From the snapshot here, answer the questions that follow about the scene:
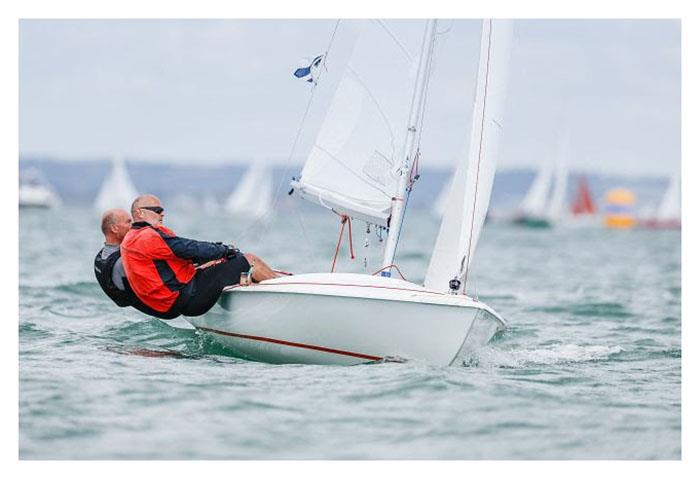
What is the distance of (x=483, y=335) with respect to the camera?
24.7 ft

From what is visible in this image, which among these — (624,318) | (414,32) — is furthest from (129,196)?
(414,32)

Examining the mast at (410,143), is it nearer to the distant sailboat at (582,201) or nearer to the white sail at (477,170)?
the white sail at (477,170)

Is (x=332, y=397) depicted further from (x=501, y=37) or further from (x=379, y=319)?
(x=501, y=37)

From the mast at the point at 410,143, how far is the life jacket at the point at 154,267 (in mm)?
1309

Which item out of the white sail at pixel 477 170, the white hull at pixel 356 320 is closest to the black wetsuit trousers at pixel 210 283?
the white hull at pixel 356 320

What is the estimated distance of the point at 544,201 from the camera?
60250 mm

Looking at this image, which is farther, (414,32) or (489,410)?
(414,32)

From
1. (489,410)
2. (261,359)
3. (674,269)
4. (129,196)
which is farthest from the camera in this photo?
(129,196)

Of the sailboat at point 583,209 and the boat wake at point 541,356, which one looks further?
the sailboat at point 583,209

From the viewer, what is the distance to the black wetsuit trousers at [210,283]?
7.77 meters
